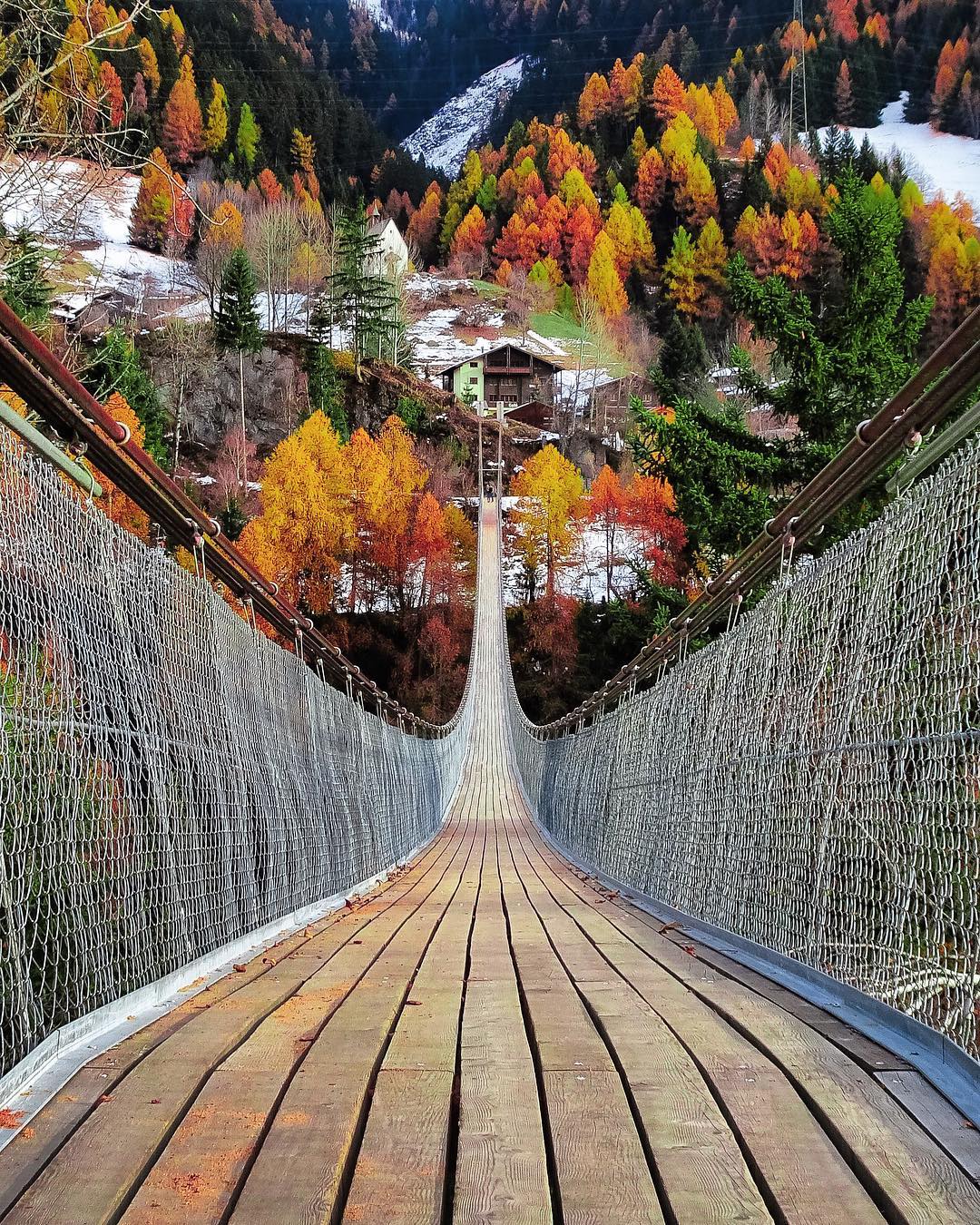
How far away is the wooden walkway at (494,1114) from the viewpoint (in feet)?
3.67

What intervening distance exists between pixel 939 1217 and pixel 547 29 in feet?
341

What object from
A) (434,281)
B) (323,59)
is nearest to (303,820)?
(434,281)

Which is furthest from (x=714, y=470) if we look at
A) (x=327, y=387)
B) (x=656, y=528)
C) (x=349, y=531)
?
(x=327, y=387)

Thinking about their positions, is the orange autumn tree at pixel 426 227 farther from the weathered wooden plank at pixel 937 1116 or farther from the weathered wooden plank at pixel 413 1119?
the weathered wooden plank at pixel 937 1116

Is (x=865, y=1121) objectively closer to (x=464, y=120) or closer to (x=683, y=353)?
(x=683, y=353)

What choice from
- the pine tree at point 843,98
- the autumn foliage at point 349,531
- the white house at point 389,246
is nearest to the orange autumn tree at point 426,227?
the white house at point 389,246

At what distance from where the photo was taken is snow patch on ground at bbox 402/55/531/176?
293ft

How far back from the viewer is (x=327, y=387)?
36188mm

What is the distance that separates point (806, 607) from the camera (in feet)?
8.25

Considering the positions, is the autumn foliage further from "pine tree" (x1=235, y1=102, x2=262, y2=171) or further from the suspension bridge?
"pine tree" (x1=235, y1=102, x2=262, y2=171)

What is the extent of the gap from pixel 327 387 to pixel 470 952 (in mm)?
34586

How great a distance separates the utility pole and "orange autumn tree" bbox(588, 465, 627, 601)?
37.0 meters

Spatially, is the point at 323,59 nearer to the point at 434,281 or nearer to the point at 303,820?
the point at 434,281

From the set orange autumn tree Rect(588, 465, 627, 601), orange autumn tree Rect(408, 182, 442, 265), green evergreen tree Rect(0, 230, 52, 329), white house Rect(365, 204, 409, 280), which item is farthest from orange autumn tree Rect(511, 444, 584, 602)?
orange autumn tree Rect(408, 182, 442, 265)
